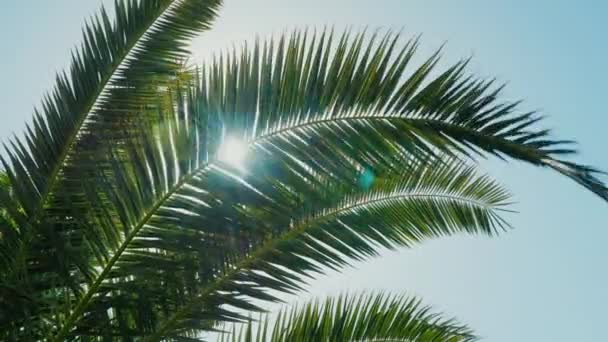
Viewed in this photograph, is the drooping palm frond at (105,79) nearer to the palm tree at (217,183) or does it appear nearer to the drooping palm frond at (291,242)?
the palm tree at (217,183)

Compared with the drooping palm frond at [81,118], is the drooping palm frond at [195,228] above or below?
below

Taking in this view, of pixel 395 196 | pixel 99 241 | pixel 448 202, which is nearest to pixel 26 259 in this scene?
pixel 99 241

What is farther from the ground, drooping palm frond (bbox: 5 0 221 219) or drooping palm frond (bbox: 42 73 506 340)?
drooping palm frond (bbox: 5 0 221 219)

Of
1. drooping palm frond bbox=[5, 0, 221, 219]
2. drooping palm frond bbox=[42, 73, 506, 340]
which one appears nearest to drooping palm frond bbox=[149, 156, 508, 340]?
drooping palm frond bbox=[42, 73, 506, 340]

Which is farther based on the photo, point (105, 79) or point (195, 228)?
point (105, 79)

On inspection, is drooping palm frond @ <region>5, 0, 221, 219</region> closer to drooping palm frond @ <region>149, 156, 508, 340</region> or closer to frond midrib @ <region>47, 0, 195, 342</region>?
frond midrib @ <region>47, 0, 195, 342</region>

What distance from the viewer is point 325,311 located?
4.54 meters

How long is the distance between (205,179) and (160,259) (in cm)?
47

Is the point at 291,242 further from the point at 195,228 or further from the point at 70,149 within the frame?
the point at 70,149

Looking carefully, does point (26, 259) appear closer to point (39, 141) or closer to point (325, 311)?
point (39, 141)

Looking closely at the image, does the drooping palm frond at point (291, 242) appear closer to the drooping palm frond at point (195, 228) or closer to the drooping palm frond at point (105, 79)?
the drooping palm frond at point (195, 228)

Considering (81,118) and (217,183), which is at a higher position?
(81,118)

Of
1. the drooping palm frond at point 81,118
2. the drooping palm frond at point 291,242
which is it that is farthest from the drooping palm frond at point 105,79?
the drooping palm frond at point 291,242

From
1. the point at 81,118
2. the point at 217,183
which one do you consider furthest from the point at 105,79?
the point at 217,183
